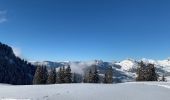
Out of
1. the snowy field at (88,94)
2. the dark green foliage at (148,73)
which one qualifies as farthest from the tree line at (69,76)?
the snowy field at (88,94)

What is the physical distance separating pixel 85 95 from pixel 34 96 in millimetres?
3931

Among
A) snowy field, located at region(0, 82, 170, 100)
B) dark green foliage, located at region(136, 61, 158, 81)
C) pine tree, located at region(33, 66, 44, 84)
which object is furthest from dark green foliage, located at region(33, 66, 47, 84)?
snowy field, located at region(0, 82, 170, 100)

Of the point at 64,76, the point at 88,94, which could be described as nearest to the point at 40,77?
the point at 64,76

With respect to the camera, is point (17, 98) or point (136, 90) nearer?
point (17, 98)

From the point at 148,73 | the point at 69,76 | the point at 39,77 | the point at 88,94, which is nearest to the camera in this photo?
the point at 88,94

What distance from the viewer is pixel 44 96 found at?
21.8 m

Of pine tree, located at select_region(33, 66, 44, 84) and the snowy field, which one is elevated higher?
pine tree, located at select_region(33, 66, 44, 84)

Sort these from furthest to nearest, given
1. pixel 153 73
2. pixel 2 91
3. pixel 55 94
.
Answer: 1. pixel 153 73
2. pixel 2 91
3. pixel 55 94

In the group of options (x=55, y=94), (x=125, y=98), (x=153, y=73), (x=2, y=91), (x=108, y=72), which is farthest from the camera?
(x=108, y=72)

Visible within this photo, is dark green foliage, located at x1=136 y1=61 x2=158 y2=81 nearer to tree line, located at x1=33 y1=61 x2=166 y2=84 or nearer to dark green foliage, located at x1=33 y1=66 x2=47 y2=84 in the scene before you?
tree line, located at x1=33 y1=61 x2=166 y2=84

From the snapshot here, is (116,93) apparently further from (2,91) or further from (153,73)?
(153,73)

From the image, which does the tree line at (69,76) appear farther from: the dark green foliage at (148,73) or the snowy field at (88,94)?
the snowy field at (88,94)

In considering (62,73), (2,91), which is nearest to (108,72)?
(62,73)

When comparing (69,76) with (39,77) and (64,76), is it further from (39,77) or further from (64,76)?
(39,77)
